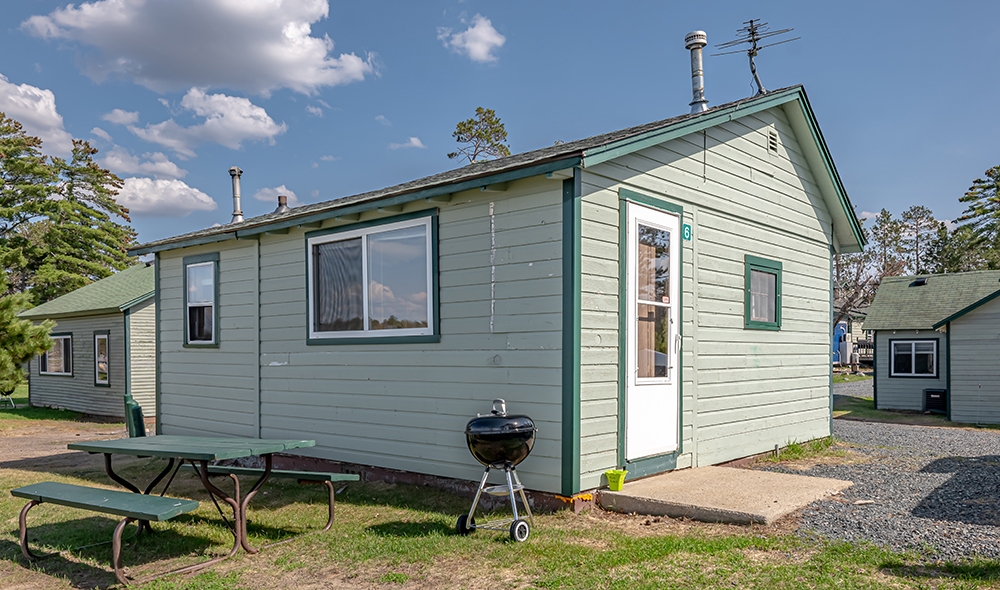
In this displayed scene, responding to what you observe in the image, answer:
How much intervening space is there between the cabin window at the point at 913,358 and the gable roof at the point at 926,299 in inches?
24.6

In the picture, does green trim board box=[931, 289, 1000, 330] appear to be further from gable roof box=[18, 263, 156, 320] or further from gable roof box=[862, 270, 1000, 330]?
gable roof box=[18, 263, 156, 320]

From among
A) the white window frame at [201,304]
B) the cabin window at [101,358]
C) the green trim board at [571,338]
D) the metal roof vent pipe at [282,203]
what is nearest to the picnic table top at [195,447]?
the green trim board at [571,338]

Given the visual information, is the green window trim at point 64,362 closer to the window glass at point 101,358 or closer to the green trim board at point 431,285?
the window glass at point 101,358

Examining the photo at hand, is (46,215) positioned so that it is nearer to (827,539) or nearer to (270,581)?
(270,581)

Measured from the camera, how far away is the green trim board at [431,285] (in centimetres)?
680

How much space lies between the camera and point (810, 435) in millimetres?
9680

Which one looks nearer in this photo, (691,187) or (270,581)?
(270,581)

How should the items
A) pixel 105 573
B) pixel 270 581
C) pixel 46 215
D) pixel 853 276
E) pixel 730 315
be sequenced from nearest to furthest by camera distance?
pixel 270 581, pixel 105 573, pixel 730 315, pixel 46 215, pixel 853 276

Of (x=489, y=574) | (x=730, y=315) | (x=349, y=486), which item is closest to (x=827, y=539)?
(x=489, y=574)

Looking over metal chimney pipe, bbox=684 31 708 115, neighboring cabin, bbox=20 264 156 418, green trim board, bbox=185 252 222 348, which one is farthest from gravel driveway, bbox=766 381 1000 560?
neighboring cabin, bbox=20 264 156 418

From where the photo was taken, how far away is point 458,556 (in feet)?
15.4

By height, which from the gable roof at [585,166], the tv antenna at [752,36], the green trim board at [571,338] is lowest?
the green trim board at [571,338]

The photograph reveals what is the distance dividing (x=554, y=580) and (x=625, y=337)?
104 inches

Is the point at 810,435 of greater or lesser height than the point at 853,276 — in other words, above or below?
below
